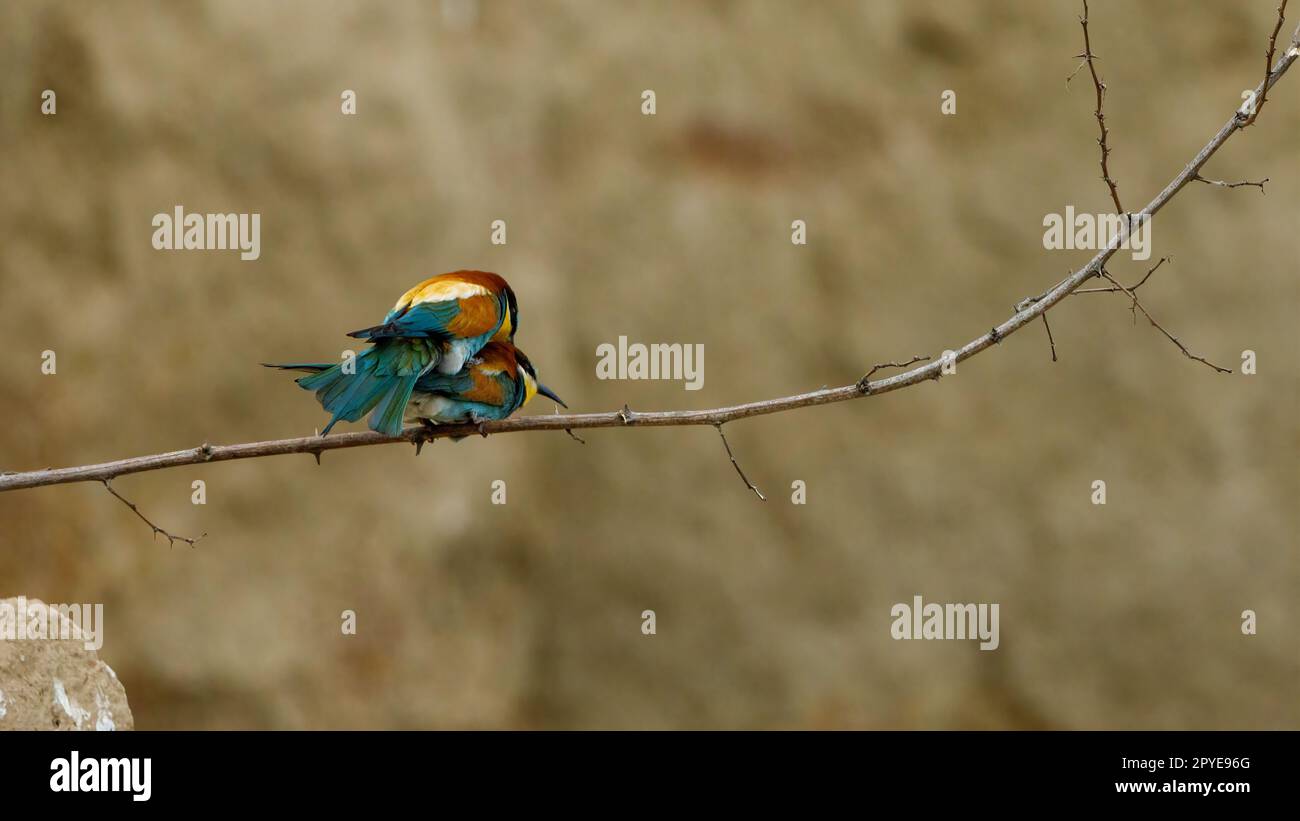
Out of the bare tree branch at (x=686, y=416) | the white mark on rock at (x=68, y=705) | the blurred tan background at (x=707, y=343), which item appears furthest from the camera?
the blurred tan background at (x=707, y=343)

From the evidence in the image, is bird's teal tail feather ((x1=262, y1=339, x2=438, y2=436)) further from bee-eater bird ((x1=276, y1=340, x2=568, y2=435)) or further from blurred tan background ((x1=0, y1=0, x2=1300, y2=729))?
blurred tan background ((x1=0, y1=0, x2=1300, y2=729))

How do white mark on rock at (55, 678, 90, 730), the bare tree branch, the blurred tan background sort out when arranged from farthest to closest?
1. the blurred tan background
2. white mark on rock at (55, 678, 90, 730)
3. the bare tree branch

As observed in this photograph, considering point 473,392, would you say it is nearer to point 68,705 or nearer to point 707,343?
point 68,705

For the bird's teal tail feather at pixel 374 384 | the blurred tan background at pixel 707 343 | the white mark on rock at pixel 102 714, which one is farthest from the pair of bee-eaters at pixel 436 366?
the blurred tan background at pixel 707 343

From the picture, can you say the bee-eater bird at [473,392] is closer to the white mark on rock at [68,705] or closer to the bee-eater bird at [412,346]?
the bee-eater bird at [412,346]

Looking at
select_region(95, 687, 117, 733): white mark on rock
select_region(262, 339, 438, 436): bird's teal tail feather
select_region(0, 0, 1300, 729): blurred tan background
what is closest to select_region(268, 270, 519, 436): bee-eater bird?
select_region(262, 339, 438, 436): bird's teal tail feather

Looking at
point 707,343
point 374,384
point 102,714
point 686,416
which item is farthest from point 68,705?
point 707,343

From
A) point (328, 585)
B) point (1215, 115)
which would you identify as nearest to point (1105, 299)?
point (1215, 115)
